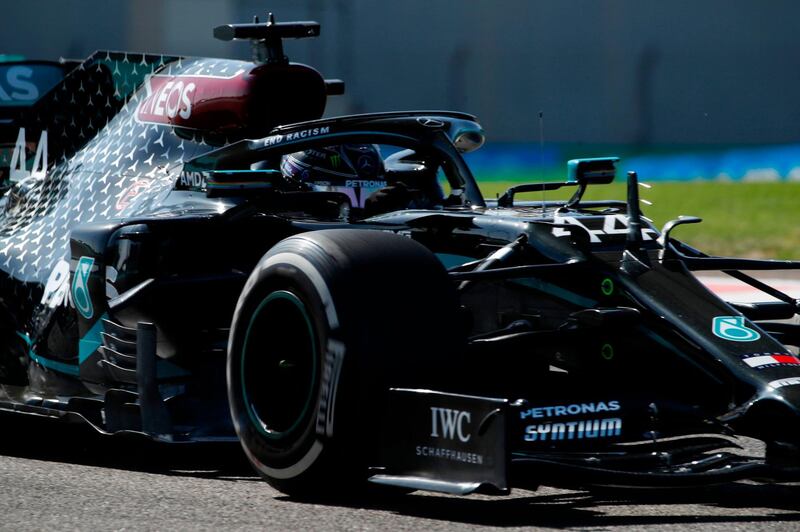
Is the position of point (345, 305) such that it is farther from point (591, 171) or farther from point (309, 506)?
point (591, 171)

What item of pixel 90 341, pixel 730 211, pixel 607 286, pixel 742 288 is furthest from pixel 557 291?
pixel 730 211

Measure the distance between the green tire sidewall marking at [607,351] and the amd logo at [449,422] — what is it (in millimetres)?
996

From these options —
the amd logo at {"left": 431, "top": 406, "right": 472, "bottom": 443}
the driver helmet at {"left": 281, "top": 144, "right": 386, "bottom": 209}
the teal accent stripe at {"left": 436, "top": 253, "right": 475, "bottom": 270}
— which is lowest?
the amd logo at {"left": 431, "top": 406, "right": 472, "bottom": 443}

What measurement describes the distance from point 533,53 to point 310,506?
25562mm

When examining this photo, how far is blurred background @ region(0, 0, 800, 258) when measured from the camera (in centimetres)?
2783

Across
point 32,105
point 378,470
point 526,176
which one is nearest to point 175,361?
point 378,470

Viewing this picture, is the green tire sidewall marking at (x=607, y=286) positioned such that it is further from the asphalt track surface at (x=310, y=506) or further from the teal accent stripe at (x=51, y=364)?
the teal accent stripe at (x=51, y=364)

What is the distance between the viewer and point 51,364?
6.14 metres

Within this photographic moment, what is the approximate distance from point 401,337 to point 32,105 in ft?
12.4

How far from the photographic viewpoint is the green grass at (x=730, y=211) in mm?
15469

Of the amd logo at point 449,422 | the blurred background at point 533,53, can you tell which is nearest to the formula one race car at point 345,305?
the amd logo at point 449,422

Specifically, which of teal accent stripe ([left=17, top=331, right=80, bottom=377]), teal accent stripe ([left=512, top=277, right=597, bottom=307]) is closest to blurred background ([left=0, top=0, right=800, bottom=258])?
teal accent stripe ([left=17, top=331, right=80, bottom=377])

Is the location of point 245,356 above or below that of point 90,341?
above

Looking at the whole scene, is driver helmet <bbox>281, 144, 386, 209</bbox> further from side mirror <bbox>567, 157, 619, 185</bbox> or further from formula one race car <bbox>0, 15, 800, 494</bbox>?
side mirror <bbox>567, 157, 619, 185</bbox>
